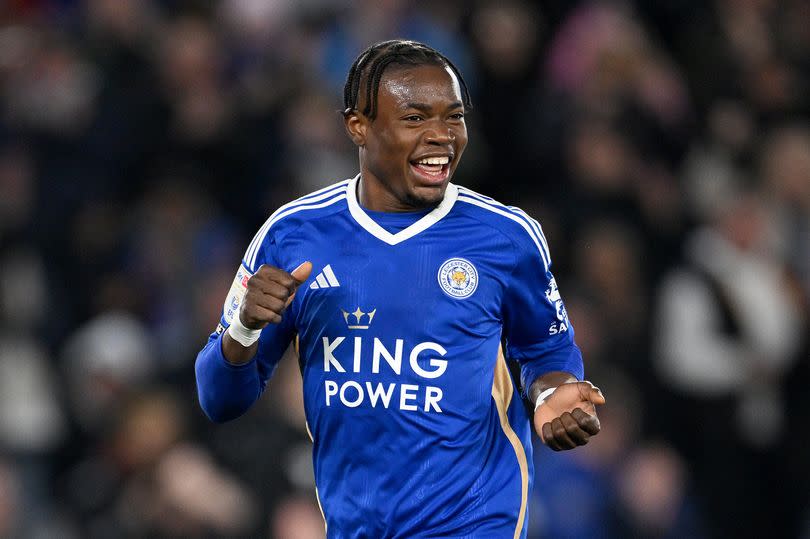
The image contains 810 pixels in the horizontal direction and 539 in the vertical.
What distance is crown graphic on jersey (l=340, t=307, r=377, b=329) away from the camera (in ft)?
14.8

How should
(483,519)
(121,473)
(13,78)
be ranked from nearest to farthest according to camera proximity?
(483,519)
(121,473)
(13,78)

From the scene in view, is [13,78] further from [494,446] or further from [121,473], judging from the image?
[494,446]

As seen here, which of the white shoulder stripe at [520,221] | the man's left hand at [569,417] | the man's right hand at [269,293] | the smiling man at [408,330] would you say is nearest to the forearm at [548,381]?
the smiling man at [408,330]

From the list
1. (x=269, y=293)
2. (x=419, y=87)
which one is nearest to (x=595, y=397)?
(x=269, y=293)

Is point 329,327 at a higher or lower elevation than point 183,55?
higher

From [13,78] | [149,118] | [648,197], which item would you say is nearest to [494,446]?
[648,197]

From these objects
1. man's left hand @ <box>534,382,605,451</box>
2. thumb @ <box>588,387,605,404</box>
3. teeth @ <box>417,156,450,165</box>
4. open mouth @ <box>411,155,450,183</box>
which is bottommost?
man's left hand @ <box>534,382,605,451</box>

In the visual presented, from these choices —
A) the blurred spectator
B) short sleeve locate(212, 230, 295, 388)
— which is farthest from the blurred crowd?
short sleeve locate(212, 230, 295, 388)

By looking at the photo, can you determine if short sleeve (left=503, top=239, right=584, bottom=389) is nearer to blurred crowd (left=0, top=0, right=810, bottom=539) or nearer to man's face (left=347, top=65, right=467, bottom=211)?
man's face (left=347, top=65, right=467, bottom=211)

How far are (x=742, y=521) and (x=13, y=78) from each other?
5.49m

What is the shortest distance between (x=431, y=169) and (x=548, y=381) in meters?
0.72

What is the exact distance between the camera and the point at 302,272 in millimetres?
4289

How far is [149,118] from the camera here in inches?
385

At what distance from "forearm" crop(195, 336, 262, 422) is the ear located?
0.75 meters
